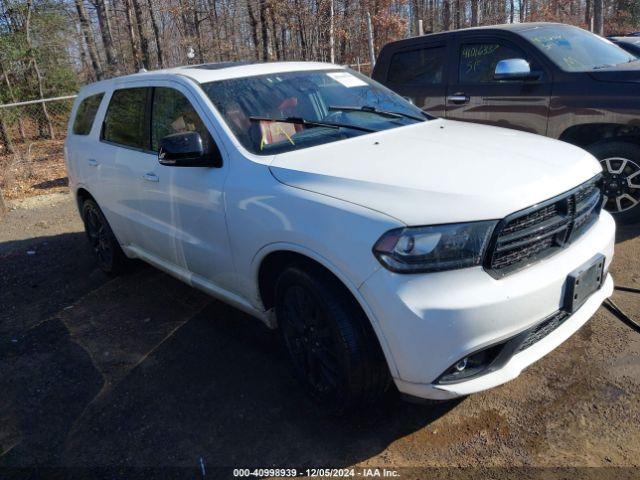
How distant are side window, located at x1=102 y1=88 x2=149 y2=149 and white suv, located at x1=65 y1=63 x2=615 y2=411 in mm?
55

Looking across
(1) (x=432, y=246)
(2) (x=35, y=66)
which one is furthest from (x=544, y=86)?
(2) (x=35, y=66)

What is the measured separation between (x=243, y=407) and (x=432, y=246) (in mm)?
1489

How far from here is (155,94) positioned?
155 inches

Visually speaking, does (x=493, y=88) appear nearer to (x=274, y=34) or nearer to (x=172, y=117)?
(x=172, y=117)

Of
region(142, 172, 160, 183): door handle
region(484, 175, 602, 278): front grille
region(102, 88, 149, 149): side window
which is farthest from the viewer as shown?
region(102, 88, 149, 149): side window

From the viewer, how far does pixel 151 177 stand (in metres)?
3.78

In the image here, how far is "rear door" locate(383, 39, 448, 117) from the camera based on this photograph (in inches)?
234

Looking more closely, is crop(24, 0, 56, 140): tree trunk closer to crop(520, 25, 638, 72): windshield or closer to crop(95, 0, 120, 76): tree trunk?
crop(95, 0, 120, 76): tree trunk

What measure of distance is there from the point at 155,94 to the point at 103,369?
197 centimetres

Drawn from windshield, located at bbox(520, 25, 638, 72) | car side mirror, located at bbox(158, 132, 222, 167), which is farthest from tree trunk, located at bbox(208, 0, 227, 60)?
car side mirror, located at bbox(158, 132, 222, 167)

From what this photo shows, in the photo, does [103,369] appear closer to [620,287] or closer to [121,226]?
[121,226]

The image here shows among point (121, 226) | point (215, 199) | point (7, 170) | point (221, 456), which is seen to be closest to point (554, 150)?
point (215, 199)

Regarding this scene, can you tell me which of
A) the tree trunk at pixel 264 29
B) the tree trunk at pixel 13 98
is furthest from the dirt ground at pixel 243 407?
the tree trunk at pixel 264 29

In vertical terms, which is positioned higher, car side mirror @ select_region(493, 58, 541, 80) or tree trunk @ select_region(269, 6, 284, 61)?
tree trunk @ select_region(269, 6, 284, 61)
